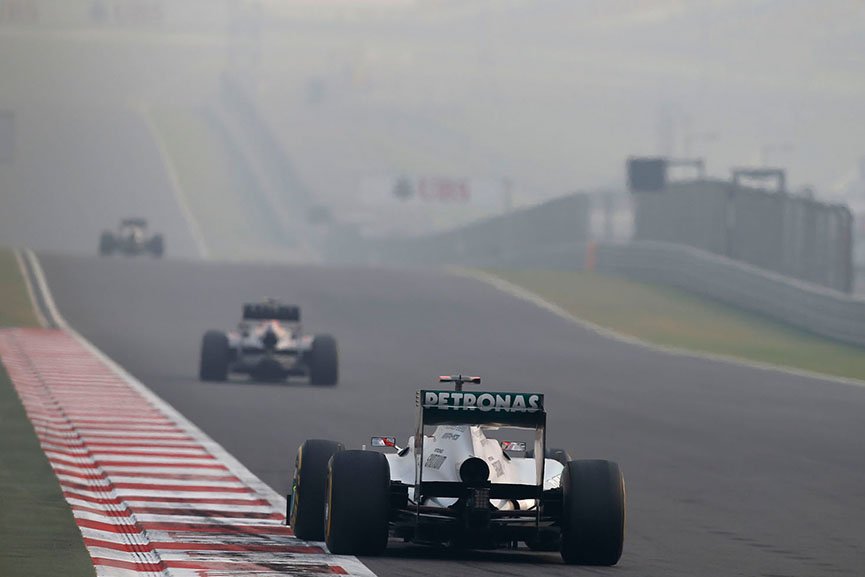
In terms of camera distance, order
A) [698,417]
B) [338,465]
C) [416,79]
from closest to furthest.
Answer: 1. [338,465]
2. [698,417]
3. [416,79]

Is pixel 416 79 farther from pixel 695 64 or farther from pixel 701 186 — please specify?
pixel 701 186

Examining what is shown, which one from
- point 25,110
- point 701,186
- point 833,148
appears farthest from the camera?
point 833,148

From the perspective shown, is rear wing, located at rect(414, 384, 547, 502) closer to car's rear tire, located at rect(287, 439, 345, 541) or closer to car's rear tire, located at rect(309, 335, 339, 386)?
car's rear tire, located at rect(287, 439, 345, 541)

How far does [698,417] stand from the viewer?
2439 cm

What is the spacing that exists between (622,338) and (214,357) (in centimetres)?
1400

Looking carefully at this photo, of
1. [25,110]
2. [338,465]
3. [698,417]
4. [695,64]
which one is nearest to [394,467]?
[338,465]

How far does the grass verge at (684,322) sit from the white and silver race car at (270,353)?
33.2ft

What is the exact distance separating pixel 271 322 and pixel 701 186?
24.9 meters

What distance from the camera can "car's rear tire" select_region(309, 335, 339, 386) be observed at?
90.7ft

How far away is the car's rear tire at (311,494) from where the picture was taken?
1238 cm

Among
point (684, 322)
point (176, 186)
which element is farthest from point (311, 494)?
point (176, 186)

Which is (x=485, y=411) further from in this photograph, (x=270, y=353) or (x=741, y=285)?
(x=741, y=285)

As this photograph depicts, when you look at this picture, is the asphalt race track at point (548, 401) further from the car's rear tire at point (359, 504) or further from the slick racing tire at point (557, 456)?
the slick racing tire at point (557, 456)

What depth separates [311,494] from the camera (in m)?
12.4
